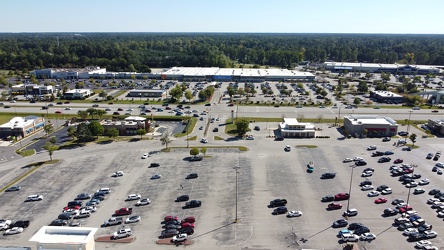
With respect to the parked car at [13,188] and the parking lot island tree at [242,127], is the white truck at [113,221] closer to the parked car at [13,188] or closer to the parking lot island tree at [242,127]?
the parked car at [13,188]

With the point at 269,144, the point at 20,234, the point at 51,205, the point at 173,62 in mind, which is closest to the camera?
the point at 20,234

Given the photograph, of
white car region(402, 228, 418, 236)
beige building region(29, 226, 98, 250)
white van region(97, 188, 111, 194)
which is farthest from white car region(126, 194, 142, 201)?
white car region(402, 228, 418, 236)

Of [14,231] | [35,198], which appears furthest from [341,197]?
[35,198]

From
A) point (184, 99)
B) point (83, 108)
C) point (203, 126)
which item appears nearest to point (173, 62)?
point (184, 99)

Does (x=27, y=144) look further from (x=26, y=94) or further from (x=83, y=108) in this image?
(x=26, y=94)

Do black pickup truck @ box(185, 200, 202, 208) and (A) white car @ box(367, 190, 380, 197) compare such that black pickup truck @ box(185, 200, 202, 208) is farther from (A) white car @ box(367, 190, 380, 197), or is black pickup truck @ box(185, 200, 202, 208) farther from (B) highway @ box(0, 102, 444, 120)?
(B) highway @ box(0, 102, 444, 120)

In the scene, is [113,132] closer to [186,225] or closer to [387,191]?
[186,225]
